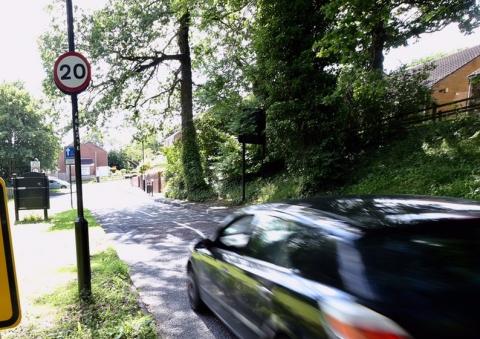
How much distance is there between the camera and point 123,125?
85.2 ft

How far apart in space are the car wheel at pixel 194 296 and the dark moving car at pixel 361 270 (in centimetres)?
129

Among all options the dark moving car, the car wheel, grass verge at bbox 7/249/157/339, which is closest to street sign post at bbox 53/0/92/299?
grass verge at bbox 7/249/157/339

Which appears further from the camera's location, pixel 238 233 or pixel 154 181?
pixel 154 181

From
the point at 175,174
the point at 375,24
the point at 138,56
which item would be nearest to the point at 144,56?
the point at 138,56

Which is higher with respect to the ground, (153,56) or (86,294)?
(153,56)

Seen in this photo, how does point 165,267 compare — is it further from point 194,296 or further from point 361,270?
point 361,270

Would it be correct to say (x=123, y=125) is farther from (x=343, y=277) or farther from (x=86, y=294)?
(x=343, y=277)

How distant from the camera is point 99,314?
4617 millimetres

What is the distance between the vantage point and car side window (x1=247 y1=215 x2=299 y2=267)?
312cm

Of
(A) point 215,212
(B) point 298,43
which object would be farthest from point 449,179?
(A) point 215,212

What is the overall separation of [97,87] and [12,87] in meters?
33.7

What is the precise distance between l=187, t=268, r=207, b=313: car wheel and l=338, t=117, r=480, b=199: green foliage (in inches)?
275

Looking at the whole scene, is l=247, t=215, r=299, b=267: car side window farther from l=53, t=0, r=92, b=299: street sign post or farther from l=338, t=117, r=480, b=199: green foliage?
l=338, t=117, r=480, b=199: green foliage

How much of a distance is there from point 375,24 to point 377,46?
3.31m
